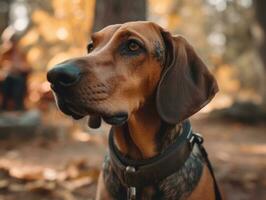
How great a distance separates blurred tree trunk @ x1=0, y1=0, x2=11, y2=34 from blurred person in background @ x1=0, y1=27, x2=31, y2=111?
4.82 metres

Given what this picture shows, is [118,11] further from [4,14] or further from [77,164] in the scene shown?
[4,14]

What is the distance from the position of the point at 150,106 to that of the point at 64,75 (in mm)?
727

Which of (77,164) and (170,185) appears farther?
(77,164)

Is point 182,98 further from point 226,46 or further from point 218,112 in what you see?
point 226,46

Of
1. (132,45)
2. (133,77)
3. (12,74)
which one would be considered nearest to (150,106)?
(133,77)

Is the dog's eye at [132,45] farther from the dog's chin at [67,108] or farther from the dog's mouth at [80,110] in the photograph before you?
the dog's chin at [67,108]

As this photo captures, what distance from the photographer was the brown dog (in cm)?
269

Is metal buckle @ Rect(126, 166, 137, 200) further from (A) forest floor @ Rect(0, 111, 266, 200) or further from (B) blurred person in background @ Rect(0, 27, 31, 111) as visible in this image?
(B) blurred person in background @ Rect(0, 27, 31, 111)

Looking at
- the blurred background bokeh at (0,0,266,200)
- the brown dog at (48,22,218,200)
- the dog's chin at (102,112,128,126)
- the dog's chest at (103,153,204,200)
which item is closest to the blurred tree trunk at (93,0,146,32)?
the blurred background bokeh at (0,0,266,200)

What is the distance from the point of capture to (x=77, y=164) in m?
5.78

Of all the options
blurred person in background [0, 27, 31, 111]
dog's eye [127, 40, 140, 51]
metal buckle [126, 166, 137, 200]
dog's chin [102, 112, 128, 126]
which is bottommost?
blurred person in background [0, 27, 31, 111]

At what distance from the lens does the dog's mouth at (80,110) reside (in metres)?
2.47

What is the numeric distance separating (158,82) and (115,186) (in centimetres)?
72

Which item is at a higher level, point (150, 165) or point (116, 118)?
point (116, 118)
